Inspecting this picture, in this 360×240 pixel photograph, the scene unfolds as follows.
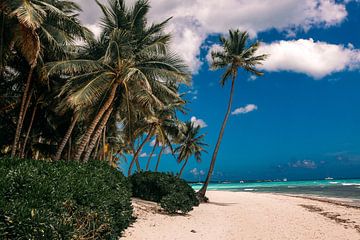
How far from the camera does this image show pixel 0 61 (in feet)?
41.4

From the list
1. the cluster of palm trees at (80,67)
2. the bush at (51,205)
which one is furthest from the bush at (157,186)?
the bush at (51,205)

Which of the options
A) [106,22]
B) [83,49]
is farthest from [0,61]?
[106,22]

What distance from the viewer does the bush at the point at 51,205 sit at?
12.4 ft

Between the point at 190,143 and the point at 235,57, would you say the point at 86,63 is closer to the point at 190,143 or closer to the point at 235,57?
the point at 235,57

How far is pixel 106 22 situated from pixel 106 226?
13017mm

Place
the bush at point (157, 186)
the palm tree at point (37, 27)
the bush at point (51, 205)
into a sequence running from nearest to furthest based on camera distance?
the bush at point (51, 205) < the palm tree at point (37, 27) < the bush at point (157, 186)

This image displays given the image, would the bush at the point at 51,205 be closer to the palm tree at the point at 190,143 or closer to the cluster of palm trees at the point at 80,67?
the cluster of palm trees at the point at 80,67

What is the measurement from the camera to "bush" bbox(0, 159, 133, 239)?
3793 millimetres

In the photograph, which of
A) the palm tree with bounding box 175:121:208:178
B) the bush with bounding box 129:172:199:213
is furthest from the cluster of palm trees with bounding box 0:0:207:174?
the palm tree with bounding box 175:121:208:178

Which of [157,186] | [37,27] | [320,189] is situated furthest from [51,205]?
[320,189]

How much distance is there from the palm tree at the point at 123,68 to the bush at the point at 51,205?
24.6 ft

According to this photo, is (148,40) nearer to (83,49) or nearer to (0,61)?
(83,49)

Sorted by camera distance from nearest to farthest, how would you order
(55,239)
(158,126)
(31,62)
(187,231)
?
1. (55,239)
2. (187,231)
3. (31,62)
4. (158,126)

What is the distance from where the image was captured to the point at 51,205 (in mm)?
4527
